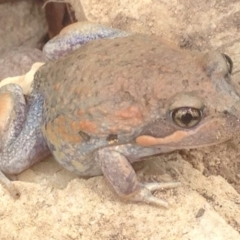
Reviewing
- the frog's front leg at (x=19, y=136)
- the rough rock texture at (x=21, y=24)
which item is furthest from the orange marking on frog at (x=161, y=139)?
the rough rock texture at (x=21, y=24)

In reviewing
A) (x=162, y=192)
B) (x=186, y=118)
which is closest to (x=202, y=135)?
(x=186, y=118)

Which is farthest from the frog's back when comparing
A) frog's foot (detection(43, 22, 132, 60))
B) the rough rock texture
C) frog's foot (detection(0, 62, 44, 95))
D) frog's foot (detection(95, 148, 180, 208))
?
the rough rock texture

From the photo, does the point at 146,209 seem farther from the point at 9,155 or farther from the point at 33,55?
A: the point at 33,55

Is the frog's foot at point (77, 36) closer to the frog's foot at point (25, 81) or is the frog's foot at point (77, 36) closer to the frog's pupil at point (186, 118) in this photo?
the frog's foot at point (25, 81)

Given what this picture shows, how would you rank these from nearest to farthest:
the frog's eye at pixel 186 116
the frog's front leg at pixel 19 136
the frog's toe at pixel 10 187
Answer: the frog's eye at pixel 186 116 < the frog's toe at pixel 10 187 < the frog's front leg at pixel 19 136

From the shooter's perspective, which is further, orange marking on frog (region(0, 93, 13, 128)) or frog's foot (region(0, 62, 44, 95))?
frog's foot (region(0, 62, 44, 95))

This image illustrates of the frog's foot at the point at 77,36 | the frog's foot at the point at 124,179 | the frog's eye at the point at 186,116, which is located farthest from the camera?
the frog's foot at the point at 77,36

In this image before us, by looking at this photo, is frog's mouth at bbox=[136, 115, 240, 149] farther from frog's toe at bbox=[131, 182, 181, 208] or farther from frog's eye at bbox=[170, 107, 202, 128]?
frog's toe at bbox=[131, 182, 181, 208]

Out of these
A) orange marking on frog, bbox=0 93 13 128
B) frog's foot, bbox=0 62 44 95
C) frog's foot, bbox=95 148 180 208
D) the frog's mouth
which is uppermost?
orange marking on frog, bbox=0 93 13 128
